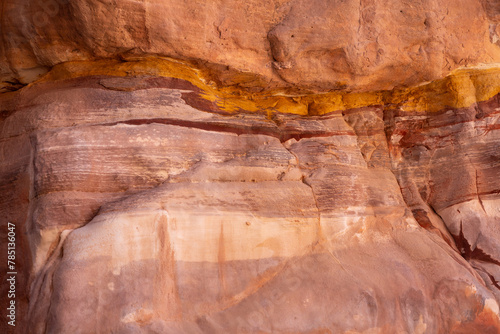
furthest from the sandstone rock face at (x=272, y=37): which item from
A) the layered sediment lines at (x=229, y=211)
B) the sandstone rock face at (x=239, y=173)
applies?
the layered sediment lines at (x=229, y=211)

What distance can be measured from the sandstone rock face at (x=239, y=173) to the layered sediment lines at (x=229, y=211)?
15 mm

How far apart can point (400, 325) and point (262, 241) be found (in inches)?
54.2

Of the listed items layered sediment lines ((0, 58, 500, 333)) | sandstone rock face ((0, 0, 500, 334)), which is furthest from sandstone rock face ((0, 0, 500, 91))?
layered sediment lines ((0, 58, 500, 333))

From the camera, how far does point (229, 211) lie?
3.32 m

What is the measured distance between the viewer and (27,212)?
310 cm

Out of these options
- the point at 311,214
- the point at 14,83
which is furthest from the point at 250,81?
the point at 14,83

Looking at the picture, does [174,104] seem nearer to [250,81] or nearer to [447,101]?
[250,81]

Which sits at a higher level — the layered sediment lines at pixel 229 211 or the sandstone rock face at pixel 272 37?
the sandstone rock face at pixel 272 37

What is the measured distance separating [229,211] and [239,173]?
405mm

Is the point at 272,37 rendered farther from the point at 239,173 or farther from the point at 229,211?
the point at 229,211

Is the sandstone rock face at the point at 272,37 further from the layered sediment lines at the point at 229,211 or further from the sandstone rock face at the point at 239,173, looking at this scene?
the layered sediment lines at the point at 229,211

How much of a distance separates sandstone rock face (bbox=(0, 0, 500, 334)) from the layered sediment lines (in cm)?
1

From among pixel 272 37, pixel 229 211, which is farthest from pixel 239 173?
pixel 272 37

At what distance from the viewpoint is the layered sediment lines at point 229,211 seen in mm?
2922
